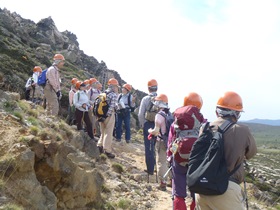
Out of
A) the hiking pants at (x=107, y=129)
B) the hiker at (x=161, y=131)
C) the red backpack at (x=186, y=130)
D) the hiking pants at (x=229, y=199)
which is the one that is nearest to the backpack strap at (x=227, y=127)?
the hiking pants at (x=229, y=199)

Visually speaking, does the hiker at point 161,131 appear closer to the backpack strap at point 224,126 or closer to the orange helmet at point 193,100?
the orange helmet at point 193,100

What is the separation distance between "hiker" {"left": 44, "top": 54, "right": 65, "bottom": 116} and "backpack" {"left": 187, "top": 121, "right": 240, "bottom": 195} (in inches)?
270

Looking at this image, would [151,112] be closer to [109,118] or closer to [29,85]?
[109,118]

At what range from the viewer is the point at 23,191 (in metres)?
4.50

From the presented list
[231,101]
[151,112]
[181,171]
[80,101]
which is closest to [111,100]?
[80,101]

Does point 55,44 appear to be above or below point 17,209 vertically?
above

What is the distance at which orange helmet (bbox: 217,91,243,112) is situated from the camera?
4152 mm

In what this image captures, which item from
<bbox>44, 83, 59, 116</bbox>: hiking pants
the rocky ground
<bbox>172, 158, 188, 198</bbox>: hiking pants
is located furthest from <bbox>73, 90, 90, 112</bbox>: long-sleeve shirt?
<bbox>172, 158, 188, 198</bbox>: hiking pants

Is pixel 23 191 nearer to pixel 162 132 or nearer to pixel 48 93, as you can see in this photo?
pixel 162 132

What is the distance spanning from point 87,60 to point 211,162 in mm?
47692

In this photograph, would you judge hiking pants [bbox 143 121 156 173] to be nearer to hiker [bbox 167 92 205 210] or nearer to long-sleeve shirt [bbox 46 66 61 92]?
long-sleeve shirt [bbox 46 66 61 92]

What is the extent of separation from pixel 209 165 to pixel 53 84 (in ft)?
23.6

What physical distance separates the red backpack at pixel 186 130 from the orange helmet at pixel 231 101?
97 centimetres

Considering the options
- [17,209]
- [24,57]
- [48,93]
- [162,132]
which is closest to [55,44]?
[24,57]
